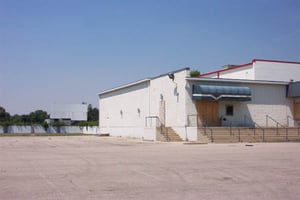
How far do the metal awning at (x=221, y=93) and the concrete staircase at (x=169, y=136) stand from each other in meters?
3.55

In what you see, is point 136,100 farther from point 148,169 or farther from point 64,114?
point 64,114

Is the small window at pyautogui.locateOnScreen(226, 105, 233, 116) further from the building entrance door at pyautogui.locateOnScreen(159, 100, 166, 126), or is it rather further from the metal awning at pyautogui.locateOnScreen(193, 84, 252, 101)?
the building entrance door at pyautogui.locateOnScreen(159, 100, 166, 126)

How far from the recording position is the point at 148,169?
13211 millimetres

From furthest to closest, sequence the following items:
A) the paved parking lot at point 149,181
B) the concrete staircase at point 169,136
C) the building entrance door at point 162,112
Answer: the building entrance door at point 162,112 < the concrete staircase at point 169,136 < the paved parking lot at point 149,181

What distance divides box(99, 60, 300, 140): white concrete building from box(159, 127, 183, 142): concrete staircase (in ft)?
1.23

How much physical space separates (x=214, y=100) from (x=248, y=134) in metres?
4.01

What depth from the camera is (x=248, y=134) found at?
110 ft

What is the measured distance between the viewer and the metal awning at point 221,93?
113 feet

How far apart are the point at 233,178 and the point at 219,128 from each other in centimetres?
2221

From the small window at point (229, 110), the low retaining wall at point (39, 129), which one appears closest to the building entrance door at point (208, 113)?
the small window at point (229, 110)

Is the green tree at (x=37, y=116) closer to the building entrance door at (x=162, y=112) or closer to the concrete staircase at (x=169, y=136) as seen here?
the building entrance door at (x=162, y=112)

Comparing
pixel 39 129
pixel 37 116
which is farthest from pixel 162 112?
pixel 37 116

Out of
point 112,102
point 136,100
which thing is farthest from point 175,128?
point 112,102

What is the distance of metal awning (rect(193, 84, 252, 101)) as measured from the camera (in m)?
34.6
